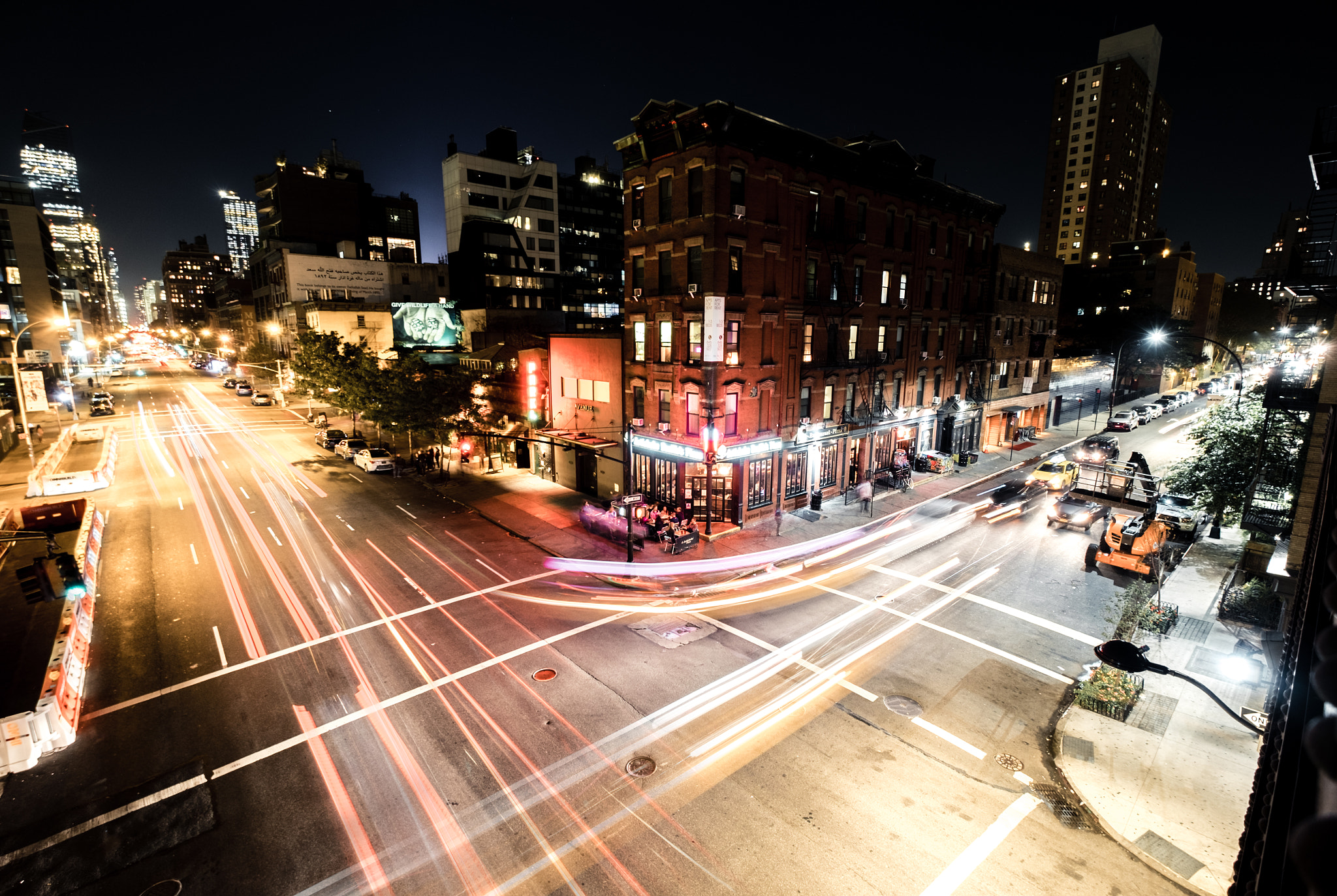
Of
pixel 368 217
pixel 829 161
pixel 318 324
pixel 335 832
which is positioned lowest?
pixel 335 832

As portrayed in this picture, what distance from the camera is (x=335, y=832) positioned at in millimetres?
10469

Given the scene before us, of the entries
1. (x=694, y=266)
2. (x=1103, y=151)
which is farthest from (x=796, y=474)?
(x=1103, y=151)

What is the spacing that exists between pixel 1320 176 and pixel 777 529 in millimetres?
18932

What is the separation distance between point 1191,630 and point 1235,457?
682cm

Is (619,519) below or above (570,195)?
below

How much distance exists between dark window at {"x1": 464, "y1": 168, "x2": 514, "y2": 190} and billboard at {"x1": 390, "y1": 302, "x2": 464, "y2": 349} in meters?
27.5

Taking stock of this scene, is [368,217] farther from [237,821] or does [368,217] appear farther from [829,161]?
[237,821]

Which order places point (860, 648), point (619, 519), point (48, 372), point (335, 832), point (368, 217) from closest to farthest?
point (335, 832) < point (860, 648) < point (619, 519) < point (48, 372) < point (368, 217)

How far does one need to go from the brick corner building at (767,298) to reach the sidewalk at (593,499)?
1890 mm

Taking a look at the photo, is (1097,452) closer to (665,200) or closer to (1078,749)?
(1078,749)

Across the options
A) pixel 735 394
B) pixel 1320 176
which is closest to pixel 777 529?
pixel 735 394

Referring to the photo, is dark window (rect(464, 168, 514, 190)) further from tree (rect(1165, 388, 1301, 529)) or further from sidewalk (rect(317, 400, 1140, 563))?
tree (rect(1165, 388, 1301, 529))

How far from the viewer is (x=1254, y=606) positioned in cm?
1641

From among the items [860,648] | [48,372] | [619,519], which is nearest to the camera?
[860,648]
